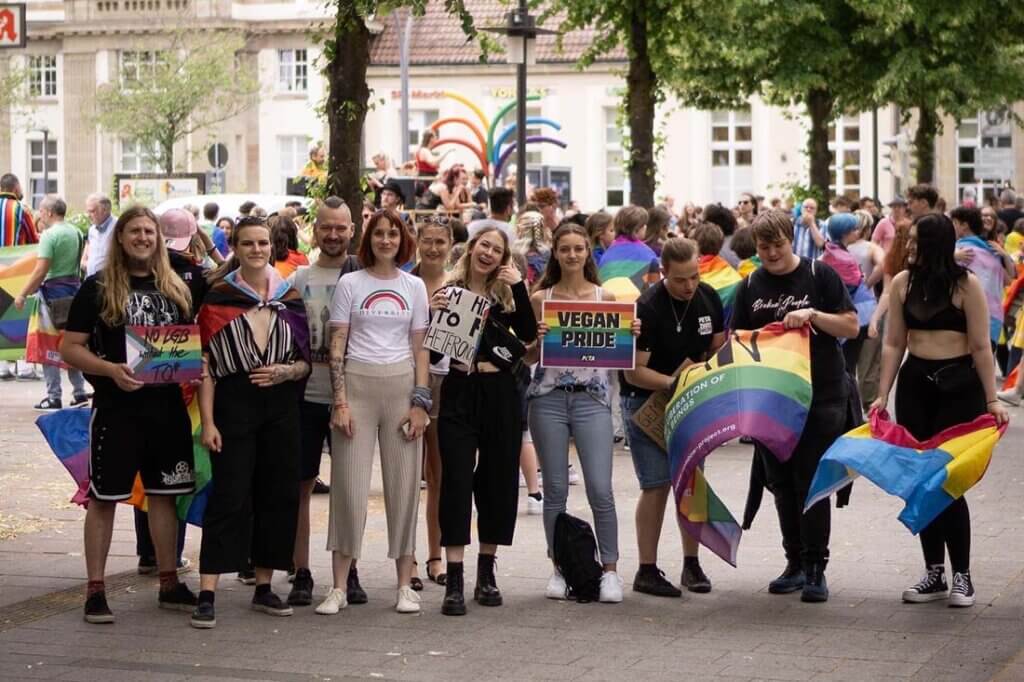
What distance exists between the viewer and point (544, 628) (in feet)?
29.8

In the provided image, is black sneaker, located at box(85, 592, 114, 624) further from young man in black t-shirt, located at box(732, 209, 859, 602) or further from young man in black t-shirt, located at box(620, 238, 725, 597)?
young man in black t-shirt, located at box(732, 209, 859, 602)

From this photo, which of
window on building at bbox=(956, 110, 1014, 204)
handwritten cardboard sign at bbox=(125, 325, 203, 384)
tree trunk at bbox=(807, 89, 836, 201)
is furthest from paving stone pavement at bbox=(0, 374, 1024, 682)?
window on building at bbox=(956, 110, 1014, 204)

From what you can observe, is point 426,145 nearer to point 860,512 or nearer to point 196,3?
point 860,512

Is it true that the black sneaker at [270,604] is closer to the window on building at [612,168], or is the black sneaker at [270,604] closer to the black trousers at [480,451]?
the black trousers at [480,451]

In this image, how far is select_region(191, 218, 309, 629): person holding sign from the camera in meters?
9.29

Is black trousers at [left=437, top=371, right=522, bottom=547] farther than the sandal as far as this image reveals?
No

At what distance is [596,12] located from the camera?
76.8ft

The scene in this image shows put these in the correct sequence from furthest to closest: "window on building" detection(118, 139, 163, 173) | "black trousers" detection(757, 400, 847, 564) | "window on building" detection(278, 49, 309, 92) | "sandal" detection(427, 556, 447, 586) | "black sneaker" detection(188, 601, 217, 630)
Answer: "window on building" detection(278, 49, 309, 92), "window on building" detection(118, 139, 163, 173), "sandal" detection(427, 556, 447, 586), "black trousers" detection(757, 400, 847, 564), "black sneaker" detection(188, 601, 217, 630)

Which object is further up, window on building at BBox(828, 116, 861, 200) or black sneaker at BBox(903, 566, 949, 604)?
window on building at BBox(828, 116, 861, 200)

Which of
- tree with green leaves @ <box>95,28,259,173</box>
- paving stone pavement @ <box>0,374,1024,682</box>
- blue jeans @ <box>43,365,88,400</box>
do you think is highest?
tree with green leaves @ <box>95,28,259,173</box>

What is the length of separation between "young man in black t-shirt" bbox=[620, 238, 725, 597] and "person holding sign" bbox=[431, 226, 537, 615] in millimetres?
667

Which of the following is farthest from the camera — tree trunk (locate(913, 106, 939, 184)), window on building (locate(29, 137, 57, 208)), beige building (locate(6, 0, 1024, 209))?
window on building (locate(29, 137, 57, 208))

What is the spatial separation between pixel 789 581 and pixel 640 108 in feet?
46.8

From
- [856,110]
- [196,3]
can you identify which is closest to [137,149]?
[196,3]
